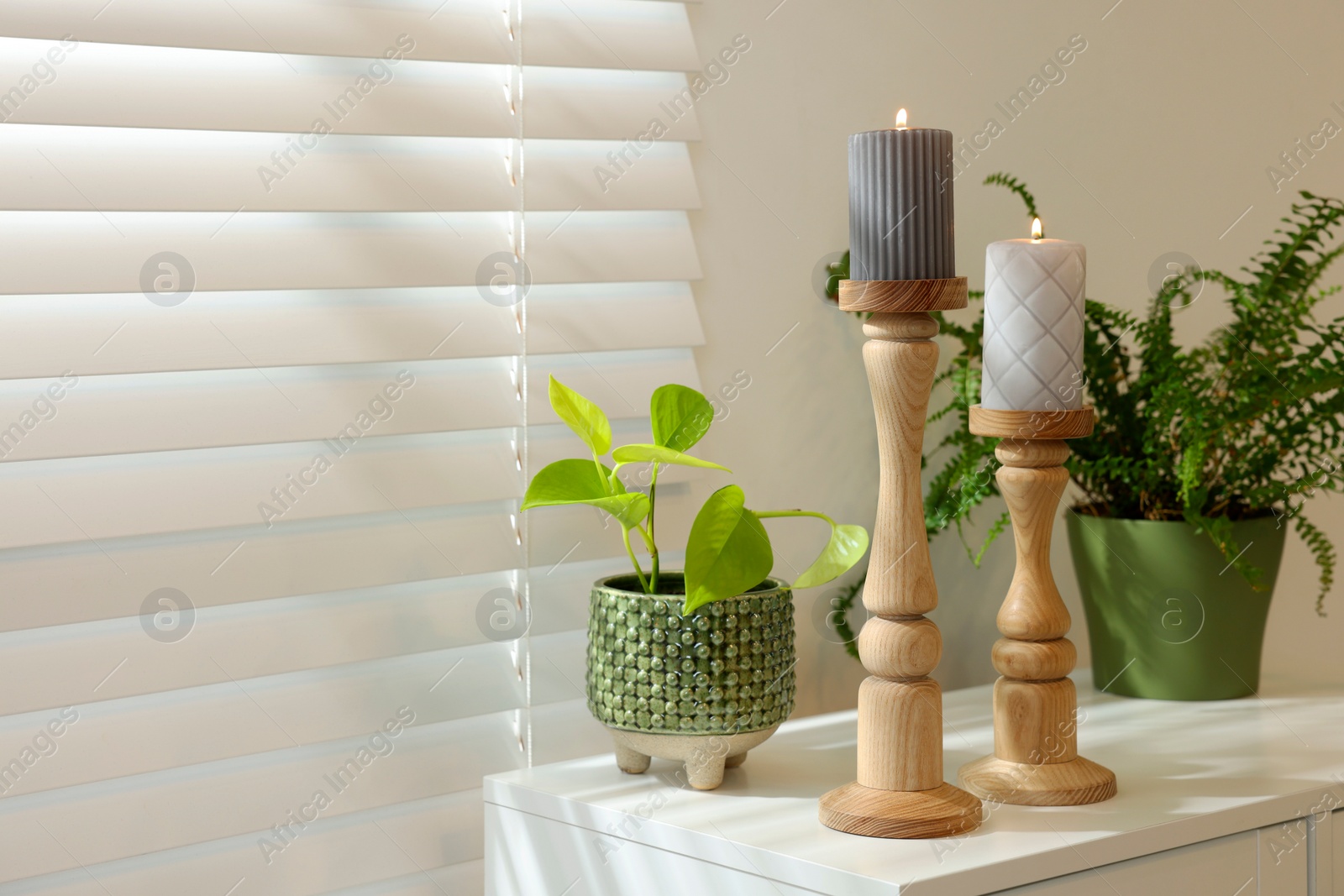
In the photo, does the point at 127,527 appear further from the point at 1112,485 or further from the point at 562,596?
the point at 1112,485

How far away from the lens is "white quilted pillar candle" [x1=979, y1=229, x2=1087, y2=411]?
2.89 ft

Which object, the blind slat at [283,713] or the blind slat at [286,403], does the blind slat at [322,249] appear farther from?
the blind slat at [283,713]

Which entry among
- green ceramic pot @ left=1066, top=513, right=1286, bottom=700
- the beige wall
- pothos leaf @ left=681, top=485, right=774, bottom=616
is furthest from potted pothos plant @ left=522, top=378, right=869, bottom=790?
green ceramic pot @ left=1066, top=513, right=1286, bottom=700

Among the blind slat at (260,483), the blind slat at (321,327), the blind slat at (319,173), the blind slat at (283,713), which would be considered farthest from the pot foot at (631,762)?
the blind slat at (319,173)

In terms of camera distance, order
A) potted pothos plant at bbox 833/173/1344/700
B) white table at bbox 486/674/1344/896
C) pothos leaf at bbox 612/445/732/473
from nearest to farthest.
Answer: white table at bbox 486/674/1344/896, pothos leaf at bbox 612/445/732/473, potted pothos plant at bbox 833/173/1344/700

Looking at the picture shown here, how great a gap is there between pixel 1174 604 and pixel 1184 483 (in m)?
0.14

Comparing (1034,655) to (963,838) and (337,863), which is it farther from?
(337,863)

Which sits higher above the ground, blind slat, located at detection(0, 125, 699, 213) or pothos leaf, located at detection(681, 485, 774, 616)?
blind slat, located at detection(0, 125, 699, 213)

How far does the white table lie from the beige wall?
0.27 meters

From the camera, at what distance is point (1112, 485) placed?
1.22 metres

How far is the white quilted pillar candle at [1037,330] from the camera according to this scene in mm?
881

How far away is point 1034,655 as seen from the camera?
36.1 inches

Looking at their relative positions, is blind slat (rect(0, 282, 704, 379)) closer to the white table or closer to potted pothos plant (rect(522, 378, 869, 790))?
potted pothos plant (rect(522, 378, 869, 790))

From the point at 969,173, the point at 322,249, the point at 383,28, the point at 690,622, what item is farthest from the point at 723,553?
the point at 969,173
